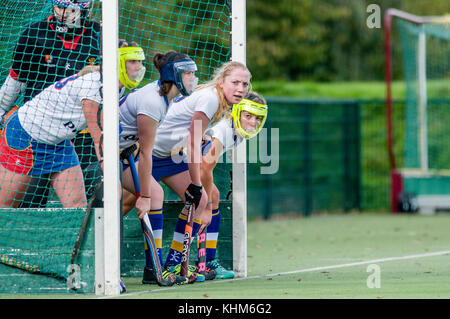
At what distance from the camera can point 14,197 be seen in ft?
23.9

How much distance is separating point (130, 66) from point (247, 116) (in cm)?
123

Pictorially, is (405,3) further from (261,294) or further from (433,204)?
(261,294)

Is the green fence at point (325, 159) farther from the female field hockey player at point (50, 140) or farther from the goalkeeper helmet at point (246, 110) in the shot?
the female field hockey player at point (50, 140)

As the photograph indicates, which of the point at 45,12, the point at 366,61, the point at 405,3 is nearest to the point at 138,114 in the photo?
the point at 45,12

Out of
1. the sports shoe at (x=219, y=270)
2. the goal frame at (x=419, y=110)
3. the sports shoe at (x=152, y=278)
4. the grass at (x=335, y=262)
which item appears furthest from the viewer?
the goal frame at (x=419, y=110)

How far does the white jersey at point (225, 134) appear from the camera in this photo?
7.78 m

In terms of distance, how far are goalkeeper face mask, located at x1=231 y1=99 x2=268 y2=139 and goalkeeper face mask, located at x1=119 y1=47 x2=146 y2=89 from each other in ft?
3.38

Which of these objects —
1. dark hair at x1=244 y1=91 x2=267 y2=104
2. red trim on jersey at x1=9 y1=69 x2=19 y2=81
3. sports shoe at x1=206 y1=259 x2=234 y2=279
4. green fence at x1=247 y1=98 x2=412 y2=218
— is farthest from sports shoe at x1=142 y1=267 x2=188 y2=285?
green fence at x1=247 y1=98 x2=412 y2=218

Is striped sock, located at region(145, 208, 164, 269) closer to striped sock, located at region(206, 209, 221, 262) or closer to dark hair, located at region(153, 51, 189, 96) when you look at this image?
striped sock, located at region(206, 209, 221, 262)

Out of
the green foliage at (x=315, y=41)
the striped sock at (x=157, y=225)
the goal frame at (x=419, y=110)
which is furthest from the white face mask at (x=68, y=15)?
the green foliage at (x=315, y=41)

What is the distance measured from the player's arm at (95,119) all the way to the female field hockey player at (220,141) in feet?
3.85

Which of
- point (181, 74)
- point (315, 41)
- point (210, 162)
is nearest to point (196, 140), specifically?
point (210, 162)

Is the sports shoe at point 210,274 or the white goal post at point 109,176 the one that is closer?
the white goal post at point 109,176

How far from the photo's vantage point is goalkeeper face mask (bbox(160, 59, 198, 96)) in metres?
7.25
